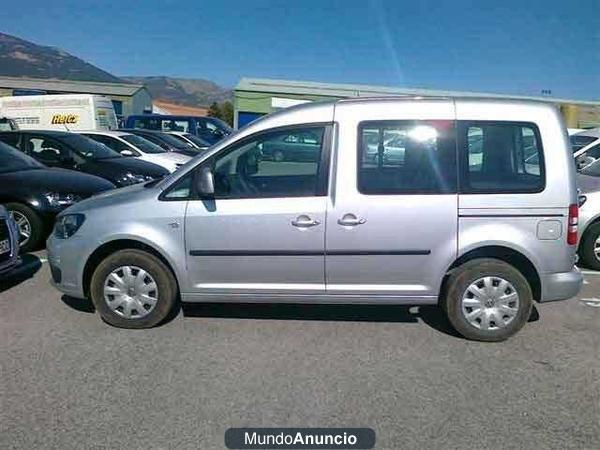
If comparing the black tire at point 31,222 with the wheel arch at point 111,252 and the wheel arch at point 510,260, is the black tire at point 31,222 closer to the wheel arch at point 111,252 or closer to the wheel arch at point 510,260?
the wheel arch at point 111,252

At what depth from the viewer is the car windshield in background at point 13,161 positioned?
6.53 meters

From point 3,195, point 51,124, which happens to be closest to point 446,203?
point 3,195

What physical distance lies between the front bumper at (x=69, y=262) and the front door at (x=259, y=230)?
89 cm

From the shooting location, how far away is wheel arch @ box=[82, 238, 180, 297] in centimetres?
384

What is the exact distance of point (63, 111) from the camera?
58.8 feet

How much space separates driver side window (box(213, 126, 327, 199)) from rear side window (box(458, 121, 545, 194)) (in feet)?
3.51

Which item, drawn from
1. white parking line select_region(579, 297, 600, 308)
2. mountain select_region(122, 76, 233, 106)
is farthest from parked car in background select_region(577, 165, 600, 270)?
mountain select_region(122, 76, 233, 106)

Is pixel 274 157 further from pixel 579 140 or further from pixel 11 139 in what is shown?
pixel 579 140

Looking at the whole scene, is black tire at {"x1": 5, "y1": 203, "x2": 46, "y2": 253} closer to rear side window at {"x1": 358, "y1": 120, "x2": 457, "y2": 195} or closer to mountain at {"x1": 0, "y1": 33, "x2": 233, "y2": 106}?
rear side window at {"x1": 358, "y1": 120, "x2": 457, "y2": 195}

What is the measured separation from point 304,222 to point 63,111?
56.6ft

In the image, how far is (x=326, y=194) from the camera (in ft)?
11.9

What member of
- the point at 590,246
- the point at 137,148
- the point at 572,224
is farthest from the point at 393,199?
the point at 137,148

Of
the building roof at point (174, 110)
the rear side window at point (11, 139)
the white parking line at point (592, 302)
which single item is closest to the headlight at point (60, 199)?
the rear side window at point (11, 139)

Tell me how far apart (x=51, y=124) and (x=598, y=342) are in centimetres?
1943
